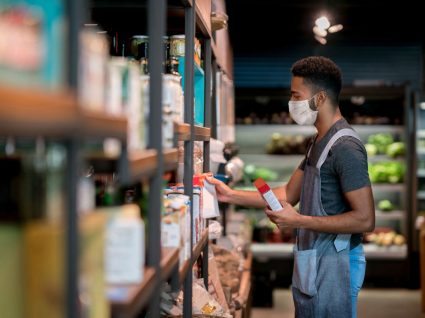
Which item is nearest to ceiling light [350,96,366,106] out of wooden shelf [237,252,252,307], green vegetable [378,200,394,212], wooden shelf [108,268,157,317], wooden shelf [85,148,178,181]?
green vegetable [378,200,394,212]

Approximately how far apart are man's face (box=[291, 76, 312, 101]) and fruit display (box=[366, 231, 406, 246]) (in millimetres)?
5643

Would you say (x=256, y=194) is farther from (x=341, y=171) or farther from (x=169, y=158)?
(x=169, y=158)

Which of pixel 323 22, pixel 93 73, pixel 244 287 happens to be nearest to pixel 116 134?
pixel 93 73

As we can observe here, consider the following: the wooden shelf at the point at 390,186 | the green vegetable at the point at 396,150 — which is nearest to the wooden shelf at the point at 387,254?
the wooden shelf at the point at 390,186

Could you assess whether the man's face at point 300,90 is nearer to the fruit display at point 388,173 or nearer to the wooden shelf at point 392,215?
the fruit display at point 388,173

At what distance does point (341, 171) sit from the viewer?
3701mm

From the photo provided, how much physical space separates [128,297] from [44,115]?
0.67 meters

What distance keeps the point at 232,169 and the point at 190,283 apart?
3.09 metres

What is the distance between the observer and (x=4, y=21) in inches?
46.3

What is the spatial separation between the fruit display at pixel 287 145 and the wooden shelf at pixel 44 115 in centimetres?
814

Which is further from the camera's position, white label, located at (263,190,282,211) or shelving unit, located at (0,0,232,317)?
white label, located at (263,190,282,211)

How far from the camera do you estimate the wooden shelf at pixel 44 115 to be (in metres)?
0.99

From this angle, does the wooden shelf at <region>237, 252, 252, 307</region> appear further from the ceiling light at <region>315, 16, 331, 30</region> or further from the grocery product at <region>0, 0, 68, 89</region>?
the grocery product at <region>0, 0, 68, 89</region>

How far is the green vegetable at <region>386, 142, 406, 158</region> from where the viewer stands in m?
9.41
